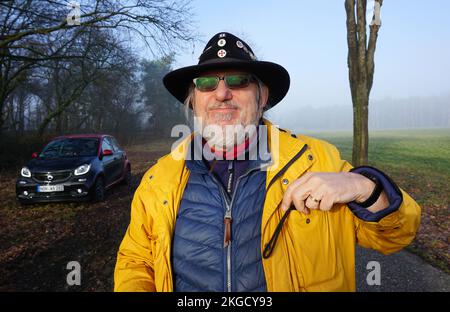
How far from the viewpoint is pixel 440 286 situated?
3.03 m

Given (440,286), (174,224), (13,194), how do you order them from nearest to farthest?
(174,224), (440,286), (13,194)

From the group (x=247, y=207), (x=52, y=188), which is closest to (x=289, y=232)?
(x=247, y=207)

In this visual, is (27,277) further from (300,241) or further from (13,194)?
(13,194)

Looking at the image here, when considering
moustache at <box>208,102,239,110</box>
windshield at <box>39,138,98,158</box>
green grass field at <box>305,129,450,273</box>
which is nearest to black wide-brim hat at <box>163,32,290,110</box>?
Answer: moustache at <box>208,102,239,110</box>

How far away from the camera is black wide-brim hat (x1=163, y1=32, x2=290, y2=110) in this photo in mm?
1897

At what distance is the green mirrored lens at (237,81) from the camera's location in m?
1.93

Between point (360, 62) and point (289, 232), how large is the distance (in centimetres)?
661

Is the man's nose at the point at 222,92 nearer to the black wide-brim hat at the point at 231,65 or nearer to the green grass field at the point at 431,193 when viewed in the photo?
the black wide-brim hat at the point at 231,65

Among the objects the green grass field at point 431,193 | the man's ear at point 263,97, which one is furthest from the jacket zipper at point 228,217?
the green grass field at point 431,193

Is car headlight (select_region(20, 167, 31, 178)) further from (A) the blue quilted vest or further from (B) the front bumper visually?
(A) the blue quilted vest

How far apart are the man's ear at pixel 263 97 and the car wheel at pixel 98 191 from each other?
20.3 ft

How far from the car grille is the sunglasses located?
236 inches

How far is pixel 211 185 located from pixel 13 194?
956 cm
